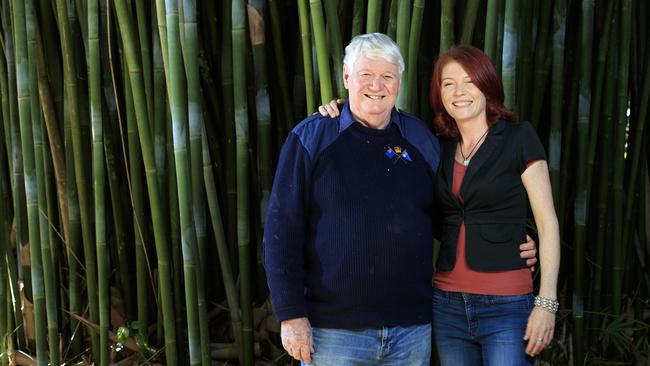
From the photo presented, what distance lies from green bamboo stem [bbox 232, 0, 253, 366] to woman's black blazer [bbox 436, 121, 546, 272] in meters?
0.66

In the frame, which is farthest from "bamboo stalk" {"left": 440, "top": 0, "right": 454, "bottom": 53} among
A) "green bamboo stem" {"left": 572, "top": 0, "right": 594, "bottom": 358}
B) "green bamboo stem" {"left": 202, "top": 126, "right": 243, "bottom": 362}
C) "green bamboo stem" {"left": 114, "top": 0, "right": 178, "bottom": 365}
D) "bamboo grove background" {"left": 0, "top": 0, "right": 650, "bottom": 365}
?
"green bamboo stem" {"left": 114, "top": 0, "right": 178, "bottom": 365}

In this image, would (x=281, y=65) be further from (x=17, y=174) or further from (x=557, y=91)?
(x=17, y=174)

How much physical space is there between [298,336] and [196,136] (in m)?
0.65

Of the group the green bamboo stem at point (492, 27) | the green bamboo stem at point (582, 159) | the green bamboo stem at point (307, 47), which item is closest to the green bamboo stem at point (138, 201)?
the green bamboo stem at point (307, 47)

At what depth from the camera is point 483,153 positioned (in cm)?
139

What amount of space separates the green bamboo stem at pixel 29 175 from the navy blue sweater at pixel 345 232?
963 millimetres

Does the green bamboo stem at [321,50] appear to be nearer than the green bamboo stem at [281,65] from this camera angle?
Yes

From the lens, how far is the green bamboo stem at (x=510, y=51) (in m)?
1.64

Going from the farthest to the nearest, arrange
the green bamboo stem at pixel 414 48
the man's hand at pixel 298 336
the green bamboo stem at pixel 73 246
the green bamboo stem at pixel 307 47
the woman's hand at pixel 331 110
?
the green bamboo stem at pixel 73 246 < the green bamboo stem at pixel 307 47 < the green bamboo stem at pixel 414 48 < the woman's hand at pixel 331 110 < the man's hand at pixel 298 336

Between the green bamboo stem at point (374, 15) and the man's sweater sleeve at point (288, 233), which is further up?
the green bamboo stem at point (374, 15)

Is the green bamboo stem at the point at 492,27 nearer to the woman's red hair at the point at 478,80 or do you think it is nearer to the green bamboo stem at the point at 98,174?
the woman's red hair at the point at 478,80

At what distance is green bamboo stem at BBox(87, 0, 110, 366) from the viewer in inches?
73.9

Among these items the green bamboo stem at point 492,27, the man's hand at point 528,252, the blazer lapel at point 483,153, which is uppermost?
the green bamboo stem at point 492,27

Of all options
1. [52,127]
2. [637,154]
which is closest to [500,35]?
[637,154]
